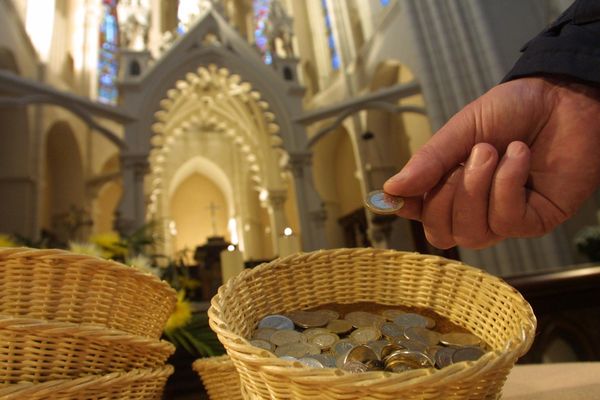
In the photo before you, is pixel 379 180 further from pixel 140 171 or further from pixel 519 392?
pixel 519 392

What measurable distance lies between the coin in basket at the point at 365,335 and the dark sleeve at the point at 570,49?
60cm

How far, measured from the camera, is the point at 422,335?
0.89m

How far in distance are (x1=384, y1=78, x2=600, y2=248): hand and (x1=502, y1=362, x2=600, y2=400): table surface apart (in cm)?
52

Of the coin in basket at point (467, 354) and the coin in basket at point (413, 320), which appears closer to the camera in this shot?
the coin in basket at point (467, 354)

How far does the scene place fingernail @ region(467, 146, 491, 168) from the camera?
→ 82 centimetres

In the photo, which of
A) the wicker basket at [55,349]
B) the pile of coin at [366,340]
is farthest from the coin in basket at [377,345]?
the wicker basket at [55,349]

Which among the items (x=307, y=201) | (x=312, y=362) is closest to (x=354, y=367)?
(x=312, y=362)

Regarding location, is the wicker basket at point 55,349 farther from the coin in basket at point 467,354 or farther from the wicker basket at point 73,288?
the coin in basket at point 467,354

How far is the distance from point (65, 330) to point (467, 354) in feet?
2.43

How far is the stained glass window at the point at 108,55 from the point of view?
12.7 m

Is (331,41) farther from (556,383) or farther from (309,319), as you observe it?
(309,319)

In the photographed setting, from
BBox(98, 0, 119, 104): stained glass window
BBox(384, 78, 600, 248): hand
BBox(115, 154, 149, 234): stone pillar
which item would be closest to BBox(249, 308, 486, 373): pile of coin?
BBox(384, 78, 600, 248): hand

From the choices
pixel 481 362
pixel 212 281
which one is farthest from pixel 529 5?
pixel 481 362

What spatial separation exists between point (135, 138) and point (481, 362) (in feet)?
23.5
